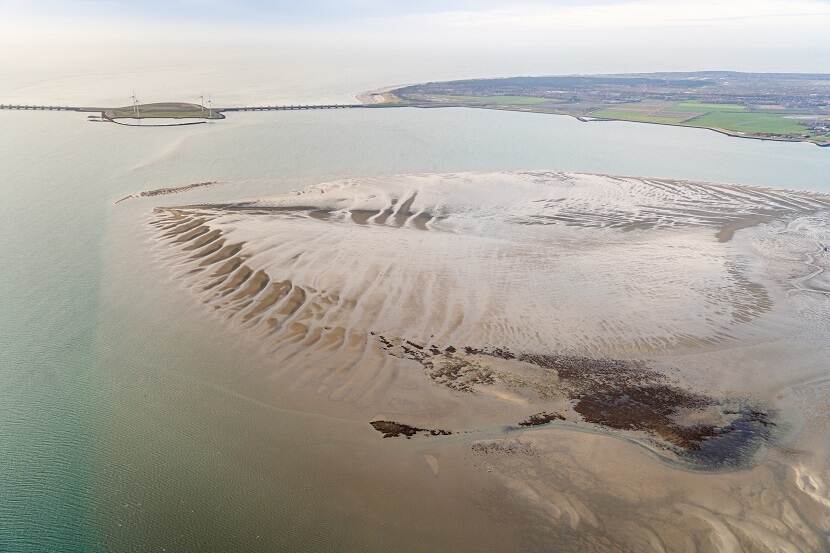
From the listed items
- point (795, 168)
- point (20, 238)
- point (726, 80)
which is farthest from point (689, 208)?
point (726, 80)

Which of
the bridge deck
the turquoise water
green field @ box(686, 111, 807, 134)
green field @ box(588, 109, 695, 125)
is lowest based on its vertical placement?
the turquoise water

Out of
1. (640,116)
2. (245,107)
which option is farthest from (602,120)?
(245,107)

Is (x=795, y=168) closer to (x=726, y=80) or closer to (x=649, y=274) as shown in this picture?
(x=649, y=274)

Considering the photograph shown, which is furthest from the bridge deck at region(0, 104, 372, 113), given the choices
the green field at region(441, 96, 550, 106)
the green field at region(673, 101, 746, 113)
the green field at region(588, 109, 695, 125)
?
the green field at region(673, 101, 746, 113)

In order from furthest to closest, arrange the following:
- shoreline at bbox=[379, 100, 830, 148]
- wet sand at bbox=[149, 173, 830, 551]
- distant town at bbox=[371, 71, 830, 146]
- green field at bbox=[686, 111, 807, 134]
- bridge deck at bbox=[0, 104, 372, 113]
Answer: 1. bridge deck at bbox=[0, 104, 372, 113]
2. distant town at bbox=[371, 71, 830, 146]
3. green field at bbox=[686, 111, 807, 134]
4. shoreline at bbox=[379, 100, 830, 148]
5. wet sand at bbox=[149, 173, 830, 551]

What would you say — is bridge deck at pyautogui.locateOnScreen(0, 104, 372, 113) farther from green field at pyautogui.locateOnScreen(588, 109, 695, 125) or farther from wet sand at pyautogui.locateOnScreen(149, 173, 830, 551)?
wet sand at pyautogui.locateOnScreen(149, 173, 830, 551)

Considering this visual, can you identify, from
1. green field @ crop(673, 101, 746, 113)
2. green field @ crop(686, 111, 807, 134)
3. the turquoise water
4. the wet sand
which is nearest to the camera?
the turquoise water
